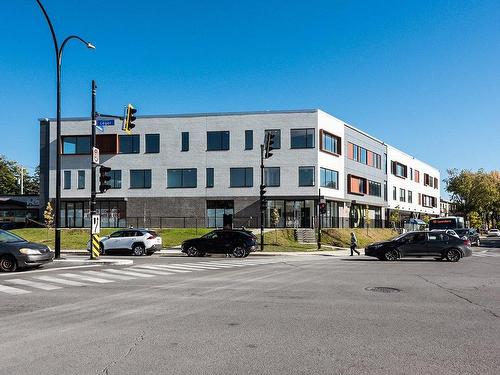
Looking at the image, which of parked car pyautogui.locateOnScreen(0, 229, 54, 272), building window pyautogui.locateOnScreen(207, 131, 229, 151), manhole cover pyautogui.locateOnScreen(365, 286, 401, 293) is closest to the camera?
manhole cover pyautogui.locateOnScreen(365, 286, 401, 293)

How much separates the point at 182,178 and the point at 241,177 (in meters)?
5.76

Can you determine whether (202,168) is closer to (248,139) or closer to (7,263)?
(248,139)

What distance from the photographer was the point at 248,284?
14.3 metres

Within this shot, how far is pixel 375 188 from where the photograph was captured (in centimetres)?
6144

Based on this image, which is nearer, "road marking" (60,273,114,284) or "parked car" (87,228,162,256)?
"road marking" (60,273,114,284)

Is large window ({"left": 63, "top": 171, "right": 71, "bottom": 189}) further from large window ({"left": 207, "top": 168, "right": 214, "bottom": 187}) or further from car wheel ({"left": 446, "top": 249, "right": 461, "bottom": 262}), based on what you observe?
car wheel ({"left": 446, "top": 249, "right": 461, "bottom": 262})

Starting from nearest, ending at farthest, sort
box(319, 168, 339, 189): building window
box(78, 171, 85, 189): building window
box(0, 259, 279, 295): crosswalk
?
box(0, 259, 279, 295): crosswalk
box(319, 168, 339, 189): building window
box(78, 171, 85, 189): building window

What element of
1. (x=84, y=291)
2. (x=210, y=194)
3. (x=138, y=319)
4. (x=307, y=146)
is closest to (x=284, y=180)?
(x=307, y=146)

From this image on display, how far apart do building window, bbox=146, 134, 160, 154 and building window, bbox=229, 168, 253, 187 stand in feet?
25.4

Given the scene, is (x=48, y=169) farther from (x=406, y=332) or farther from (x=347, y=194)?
(x=406, y=332)

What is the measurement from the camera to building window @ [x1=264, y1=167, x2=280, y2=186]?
45.9 m

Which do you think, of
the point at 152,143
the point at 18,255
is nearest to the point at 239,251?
the point at 18,255

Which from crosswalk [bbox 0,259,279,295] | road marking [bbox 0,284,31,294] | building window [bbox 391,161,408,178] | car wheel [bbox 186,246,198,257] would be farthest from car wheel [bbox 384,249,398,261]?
building window [bbox 391,161,408,178]

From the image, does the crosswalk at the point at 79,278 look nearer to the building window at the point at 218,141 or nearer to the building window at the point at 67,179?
the building window at the point at 218,141
